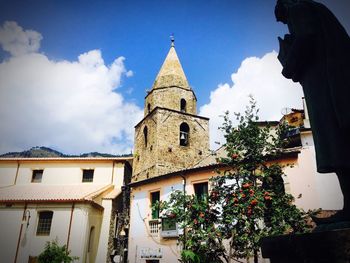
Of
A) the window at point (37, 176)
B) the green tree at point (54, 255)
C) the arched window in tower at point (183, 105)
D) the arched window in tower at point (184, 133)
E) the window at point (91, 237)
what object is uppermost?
the arched window in tower at point (183, 105)

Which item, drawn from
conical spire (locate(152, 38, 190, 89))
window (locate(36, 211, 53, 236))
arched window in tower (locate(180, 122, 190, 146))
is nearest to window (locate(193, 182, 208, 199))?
window (locate(36, 211, 53, 236))

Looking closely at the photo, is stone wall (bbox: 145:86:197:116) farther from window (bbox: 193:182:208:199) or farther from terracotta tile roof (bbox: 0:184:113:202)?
window (bbox: 193:182:208:199)

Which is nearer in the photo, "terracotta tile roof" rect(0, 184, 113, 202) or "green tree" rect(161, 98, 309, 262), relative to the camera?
"green tree" rect(161, 98, 309, 262)

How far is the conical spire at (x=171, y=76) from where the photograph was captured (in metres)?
28.6

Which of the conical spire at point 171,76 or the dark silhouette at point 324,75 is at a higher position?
the conical spire at point 171,76

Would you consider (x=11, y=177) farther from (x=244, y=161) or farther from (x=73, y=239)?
(x=244, y=161)

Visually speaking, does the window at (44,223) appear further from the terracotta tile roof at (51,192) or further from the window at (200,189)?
the window at (200,189)

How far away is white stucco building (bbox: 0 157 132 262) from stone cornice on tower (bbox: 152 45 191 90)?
31.4 ft

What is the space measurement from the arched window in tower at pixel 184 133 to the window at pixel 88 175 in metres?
8.80

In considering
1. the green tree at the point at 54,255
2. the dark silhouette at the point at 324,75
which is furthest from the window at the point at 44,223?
the dark silhouette at the point at 324,75

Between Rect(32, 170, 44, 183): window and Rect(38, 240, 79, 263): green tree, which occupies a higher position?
Rect(32, 170, 44, 183): window

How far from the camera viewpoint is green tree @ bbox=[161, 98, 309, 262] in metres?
8.25

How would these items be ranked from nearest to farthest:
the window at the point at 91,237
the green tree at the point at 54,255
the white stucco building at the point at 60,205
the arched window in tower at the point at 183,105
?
the green tree at the point at 54,255
the white stucco building at the point at 60,205
the window at the point at 91,237
the arched window in tower at the point at 183,105

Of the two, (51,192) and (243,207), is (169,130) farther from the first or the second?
(243,207)
